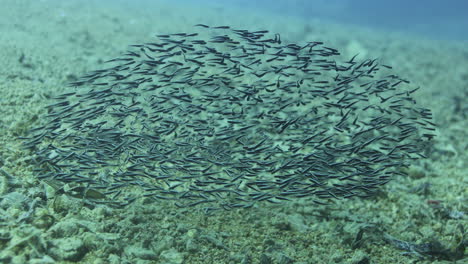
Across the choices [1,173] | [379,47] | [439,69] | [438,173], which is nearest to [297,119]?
[1,173]

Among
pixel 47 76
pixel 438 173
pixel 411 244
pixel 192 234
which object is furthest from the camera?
pixel 47 76

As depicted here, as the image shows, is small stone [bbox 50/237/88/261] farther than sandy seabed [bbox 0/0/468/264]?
No

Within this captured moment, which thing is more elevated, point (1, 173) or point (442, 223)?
point (1, 173)

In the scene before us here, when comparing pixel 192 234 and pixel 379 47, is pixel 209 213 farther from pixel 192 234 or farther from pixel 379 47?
pixel 379 47

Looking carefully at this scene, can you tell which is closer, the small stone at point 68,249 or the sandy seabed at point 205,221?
the small stone at point 68,249

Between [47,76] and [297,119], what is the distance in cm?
613

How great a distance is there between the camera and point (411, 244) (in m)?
4.54

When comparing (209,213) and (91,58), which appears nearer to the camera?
(209,213)

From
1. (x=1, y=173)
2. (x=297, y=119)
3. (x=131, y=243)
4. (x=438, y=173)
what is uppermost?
(x=297, y=119)

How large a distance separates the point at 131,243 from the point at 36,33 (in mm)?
10158

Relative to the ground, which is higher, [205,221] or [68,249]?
[68,249]

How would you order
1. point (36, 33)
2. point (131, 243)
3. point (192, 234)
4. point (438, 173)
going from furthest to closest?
point (36, 33) → point (438, 173) → point (192, 234) → point (131, 243)

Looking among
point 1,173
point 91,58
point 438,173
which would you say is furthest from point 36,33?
point 438,173

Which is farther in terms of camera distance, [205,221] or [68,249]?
[205,221]
